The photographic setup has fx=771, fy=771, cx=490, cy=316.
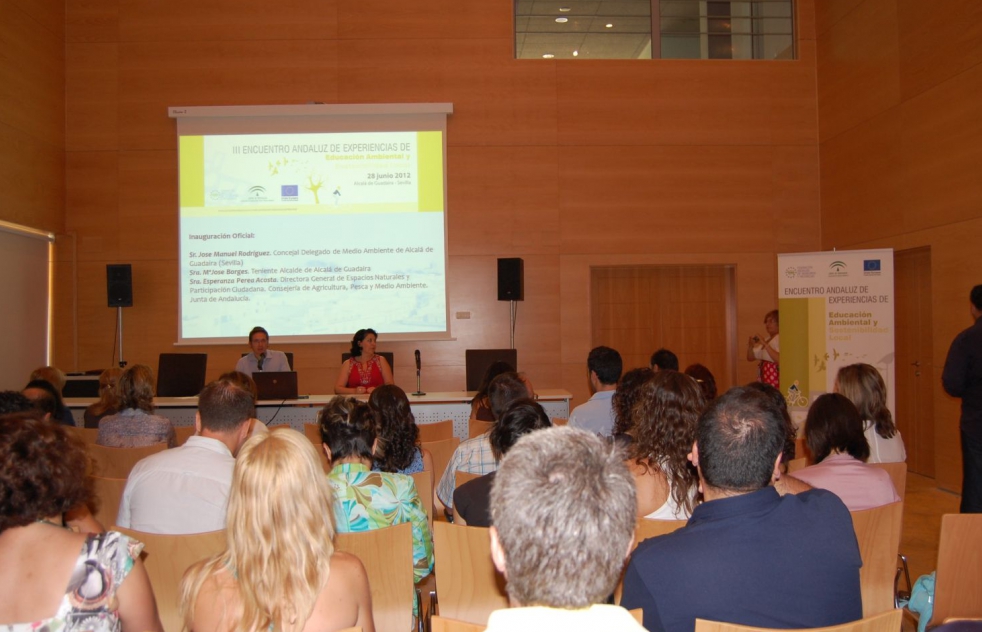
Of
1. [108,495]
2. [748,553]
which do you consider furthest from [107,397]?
[748,553]

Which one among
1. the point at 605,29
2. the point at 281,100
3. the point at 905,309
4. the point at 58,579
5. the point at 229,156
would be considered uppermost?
the point at 605,29

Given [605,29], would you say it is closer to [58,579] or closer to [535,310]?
[535,310]

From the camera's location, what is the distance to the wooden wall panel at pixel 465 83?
858 centimetres

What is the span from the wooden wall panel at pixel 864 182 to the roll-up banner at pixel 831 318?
94 centimetres

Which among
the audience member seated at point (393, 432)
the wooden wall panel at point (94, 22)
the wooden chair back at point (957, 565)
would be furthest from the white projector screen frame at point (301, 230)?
the wooden chair back at point (957, 565)

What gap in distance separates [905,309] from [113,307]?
8.21m

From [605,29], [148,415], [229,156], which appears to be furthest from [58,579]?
[605,29]

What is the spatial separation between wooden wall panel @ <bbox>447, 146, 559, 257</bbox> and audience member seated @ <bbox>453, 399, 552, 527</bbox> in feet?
18.7

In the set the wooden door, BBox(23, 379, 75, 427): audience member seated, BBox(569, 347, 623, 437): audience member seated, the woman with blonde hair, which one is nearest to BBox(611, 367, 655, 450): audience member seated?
BBox(569, 347, 623, 437): audience member seated

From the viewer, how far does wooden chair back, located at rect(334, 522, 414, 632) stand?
227 centimetres

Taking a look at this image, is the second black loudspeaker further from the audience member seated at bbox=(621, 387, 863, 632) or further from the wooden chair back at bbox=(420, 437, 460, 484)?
the audience member seated at bbox=(621, 387, 863, 632)

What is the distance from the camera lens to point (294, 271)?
8.30m

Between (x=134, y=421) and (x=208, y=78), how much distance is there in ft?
18.1

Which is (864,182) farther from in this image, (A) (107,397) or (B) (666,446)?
(A) (107,397)
